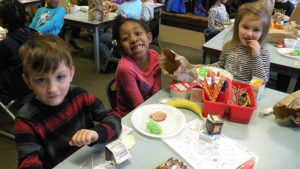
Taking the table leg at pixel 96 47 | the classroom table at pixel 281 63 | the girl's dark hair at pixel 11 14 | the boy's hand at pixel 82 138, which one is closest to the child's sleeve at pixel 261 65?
the classroom table at pixel 281 63

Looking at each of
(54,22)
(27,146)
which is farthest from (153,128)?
(54,22)

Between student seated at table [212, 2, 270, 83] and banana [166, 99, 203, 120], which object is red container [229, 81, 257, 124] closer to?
banana [166, 99, 203, 120]

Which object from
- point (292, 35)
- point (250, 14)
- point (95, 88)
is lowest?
point (95, 88)

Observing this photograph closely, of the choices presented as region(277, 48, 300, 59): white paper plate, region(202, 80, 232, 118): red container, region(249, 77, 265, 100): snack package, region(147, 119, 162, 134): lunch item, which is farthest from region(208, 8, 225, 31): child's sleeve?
region(147, 119, 162, 134): lunch item

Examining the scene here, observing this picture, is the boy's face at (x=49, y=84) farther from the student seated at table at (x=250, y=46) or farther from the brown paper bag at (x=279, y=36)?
the brown paper bag at (x=279, y=36)

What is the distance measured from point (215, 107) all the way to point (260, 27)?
0.67m

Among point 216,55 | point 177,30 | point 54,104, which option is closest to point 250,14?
point 216,55

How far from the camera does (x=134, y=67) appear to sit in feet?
4.41

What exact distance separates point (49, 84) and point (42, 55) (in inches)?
4.1

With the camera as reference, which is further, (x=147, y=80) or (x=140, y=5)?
(x=140, y=5)

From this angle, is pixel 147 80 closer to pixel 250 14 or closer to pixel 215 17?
pixel 250 14

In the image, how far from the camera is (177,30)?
5012 mm

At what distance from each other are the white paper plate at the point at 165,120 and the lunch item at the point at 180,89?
0.11m

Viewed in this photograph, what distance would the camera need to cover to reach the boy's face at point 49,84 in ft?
2.71
